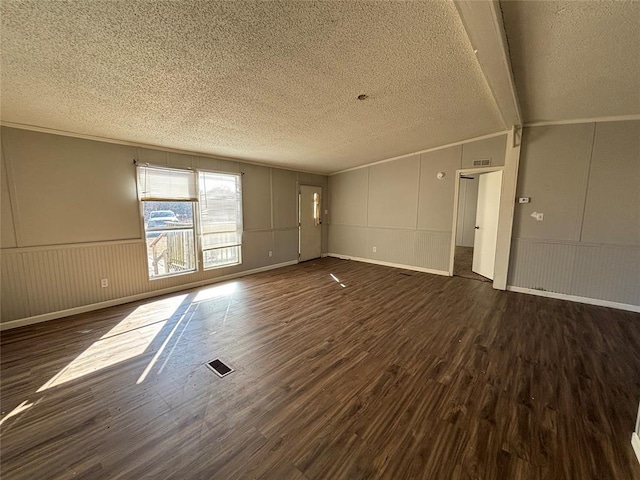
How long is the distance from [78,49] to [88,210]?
242 cm

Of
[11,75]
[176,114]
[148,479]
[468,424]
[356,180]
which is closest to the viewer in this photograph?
[148,479]

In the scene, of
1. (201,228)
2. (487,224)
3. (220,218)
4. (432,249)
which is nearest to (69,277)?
(201,228)

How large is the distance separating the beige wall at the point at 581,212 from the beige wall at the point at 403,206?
66cm

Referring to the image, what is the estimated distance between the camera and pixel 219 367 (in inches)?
88.8

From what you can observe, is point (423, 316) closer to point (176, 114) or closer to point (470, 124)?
point (470, 124)

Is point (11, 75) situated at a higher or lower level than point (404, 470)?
higher

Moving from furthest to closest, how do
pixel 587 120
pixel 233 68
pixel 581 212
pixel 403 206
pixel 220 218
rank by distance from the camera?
pixel 403 206
pixel 220 218
pixel 581 212
pixel 587 120
pixel 233 68

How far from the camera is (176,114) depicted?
2.77 m

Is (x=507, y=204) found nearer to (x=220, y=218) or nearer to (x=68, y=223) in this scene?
(x=220, y=218)

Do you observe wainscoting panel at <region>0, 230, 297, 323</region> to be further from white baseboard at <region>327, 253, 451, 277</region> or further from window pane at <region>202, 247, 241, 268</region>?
white baseboard at <region>327, 253, 451, 277</region>

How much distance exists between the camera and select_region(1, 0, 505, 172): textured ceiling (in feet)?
5.00

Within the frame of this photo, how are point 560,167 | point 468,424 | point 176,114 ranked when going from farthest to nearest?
point 560,167, point 176,114, point 468,424

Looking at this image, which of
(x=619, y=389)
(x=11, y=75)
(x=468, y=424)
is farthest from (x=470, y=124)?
(x=11, y=75)

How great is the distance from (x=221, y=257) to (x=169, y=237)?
103cm
